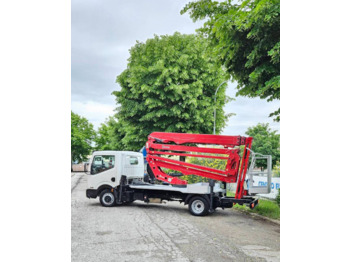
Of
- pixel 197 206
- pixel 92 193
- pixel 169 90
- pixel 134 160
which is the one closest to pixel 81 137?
pixel 169 90

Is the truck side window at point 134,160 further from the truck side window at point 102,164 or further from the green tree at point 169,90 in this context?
the green tree at point 169,90

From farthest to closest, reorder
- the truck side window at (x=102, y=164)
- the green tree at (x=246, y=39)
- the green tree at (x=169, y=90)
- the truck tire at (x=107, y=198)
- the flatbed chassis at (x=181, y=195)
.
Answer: the green tree at (x=169, y=90) < the truck side window at (x=102, y=164) < the truck tire at (x=107, y=198) < the flatbed chassis at (x=181, y=195) < the green tree at (x=246, y=39)

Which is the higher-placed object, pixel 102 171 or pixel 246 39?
pixel 246 39

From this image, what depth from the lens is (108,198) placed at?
1045 centimetres

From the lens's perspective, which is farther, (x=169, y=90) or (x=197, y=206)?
(x=169, y=90)

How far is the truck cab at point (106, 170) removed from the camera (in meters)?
10.5

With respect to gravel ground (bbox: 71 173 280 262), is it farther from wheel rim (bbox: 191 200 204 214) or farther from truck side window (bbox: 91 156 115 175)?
truck side window (bbox: 91 156 115 175)

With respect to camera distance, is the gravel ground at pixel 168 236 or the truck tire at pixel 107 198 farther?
the truck tire at pixel 107 198

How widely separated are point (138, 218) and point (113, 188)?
7.52 ft

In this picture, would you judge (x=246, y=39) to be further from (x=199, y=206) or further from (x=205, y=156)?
(x=199, y=206)

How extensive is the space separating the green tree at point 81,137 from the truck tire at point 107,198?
3531 centimetres

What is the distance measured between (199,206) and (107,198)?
346 cm

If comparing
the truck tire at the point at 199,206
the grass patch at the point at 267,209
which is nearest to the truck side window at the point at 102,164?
the truck tire at the point at 199,206
